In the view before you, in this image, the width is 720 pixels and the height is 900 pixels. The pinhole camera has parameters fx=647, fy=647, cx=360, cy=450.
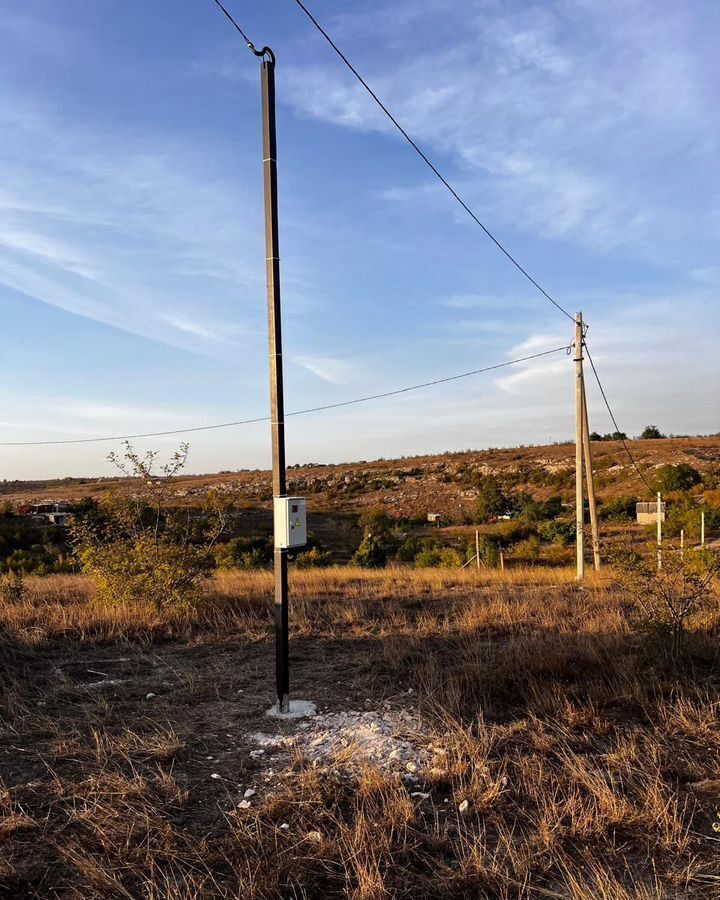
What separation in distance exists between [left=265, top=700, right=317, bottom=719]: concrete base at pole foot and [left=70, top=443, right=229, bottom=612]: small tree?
4.92 metres

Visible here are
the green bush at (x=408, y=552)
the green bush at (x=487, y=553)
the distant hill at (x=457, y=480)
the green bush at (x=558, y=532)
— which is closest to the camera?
the green bush at (x=487, y=553)

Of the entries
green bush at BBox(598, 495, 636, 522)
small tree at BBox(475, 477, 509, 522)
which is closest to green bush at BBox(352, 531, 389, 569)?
small tree at BBox(475, 477, 509, 522)

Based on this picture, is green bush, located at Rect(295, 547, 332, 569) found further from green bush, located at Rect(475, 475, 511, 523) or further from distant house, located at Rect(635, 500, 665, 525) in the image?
distant house, located at Rect(635, 500, 665, 525)

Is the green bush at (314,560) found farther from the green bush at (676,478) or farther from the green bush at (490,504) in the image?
the green bush at (676,478)

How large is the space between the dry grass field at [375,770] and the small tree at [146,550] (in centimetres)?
200

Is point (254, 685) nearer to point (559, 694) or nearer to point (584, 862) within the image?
point (559, 694)

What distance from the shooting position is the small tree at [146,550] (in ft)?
36.1

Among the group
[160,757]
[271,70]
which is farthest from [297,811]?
[271,70]

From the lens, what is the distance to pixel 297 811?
13.1 feet

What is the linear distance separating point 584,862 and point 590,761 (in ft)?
4.19

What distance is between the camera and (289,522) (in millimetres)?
6020

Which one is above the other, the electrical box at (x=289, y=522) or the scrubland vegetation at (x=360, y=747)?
the electrical box at (x=289, y=522)

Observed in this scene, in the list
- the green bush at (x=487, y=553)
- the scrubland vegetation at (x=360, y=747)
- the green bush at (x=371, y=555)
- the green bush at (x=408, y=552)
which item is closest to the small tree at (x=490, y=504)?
the green bush at (x=408, y=552)

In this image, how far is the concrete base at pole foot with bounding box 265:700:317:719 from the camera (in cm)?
592
